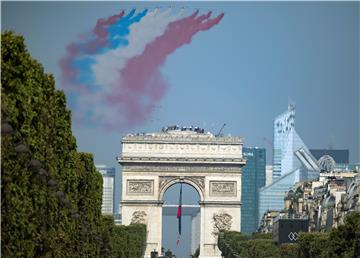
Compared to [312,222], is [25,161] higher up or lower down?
lower down

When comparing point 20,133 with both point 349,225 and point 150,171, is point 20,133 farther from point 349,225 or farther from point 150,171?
point 150,171

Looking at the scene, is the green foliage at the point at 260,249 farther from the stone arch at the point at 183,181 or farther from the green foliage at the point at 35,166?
the green foliage at the point at 35,166

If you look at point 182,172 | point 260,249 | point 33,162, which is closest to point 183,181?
point 182,172

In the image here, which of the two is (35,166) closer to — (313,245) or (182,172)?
(313,245)

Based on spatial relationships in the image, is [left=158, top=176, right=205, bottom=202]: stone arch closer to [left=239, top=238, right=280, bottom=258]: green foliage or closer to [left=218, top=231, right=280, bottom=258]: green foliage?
[left=218, top=231, right=280, bottom=258]: green foliage

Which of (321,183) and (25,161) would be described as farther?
(321,183)

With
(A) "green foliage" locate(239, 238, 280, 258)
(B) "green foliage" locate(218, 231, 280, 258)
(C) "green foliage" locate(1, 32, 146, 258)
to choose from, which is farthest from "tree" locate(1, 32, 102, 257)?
(B) "green foliage" locate(218, 231, 280, 258)

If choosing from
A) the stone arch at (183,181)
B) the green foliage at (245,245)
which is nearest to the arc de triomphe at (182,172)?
the stone arch at (183,181)

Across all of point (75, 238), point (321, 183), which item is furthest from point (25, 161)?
point (321, 183)
